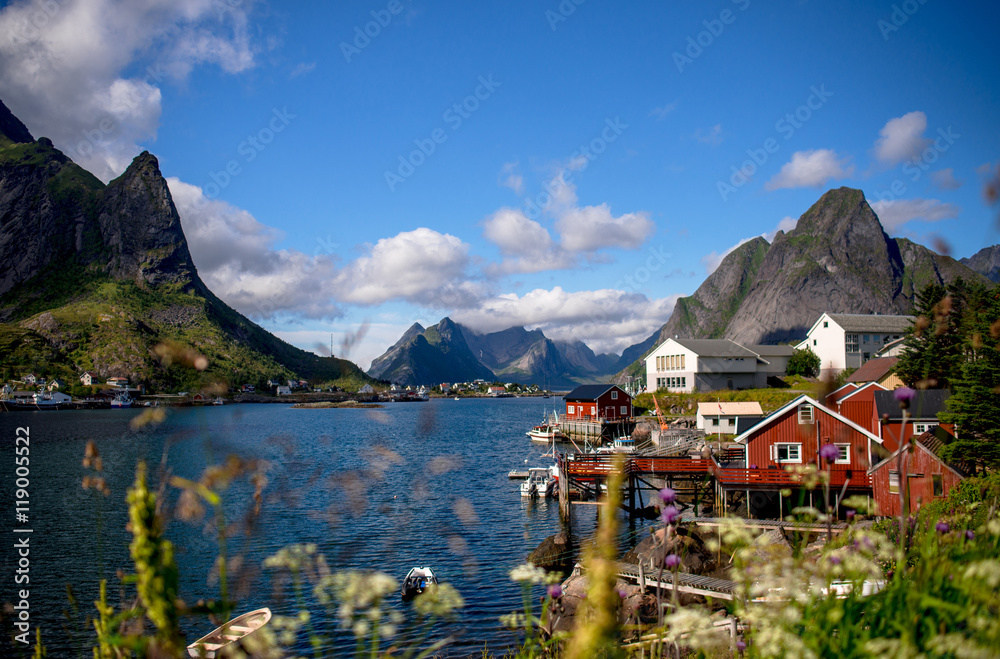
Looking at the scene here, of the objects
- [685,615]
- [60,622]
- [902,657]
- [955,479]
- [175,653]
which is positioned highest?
[175,653]

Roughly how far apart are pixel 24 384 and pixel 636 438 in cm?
15081

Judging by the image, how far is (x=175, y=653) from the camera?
1738 millimetres

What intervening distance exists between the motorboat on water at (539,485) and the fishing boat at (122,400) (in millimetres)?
141935

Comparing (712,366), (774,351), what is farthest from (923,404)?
(774,351)

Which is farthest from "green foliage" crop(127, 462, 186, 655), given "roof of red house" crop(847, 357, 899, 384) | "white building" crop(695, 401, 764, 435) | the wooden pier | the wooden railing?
"roof of red house" crop(847, 357, 899, 384)

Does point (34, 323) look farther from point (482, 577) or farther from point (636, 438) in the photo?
point (482, 577)

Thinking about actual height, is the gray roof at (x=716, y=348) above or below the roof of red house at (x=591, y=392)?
above

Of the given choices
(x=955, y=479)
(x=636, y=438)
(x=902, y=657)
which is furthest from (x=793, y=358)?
(x=902, y=657)

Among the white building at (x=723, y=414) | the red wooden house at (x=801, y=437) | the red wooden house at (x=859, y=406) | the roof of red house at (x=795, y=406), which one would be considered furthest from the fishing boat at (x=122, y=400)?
the red wooden house at (x=859, y=406)

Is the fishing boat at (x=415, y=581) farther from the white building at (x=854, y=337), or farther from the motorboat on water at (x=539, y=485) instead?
the white building at (x=854, y=337)

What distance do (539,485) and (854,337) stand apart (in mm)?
69976

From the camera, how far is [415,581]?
2292cm

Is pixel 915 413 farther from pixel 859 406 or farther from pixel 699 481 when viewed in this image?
pixel 699 481

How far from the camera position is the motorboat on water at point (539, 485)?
148ft
